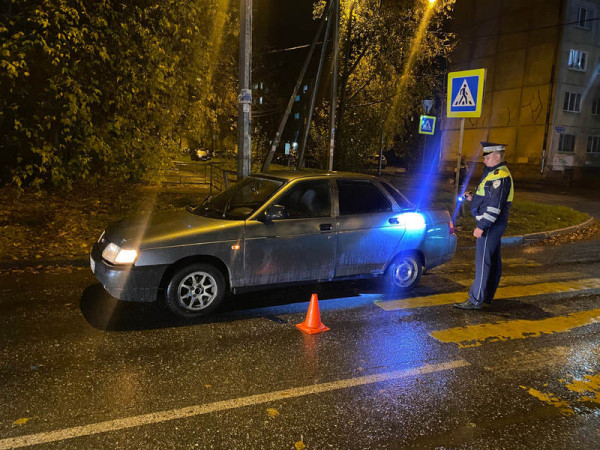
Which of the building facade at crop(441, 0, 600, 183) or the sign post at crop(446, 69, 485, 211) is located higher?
the building facade at crop(441, 0, 600, 183)

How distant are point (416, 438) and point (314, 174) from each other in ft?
11.5

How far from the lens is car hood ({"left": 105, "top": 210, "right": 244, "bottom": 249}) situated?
4.82m

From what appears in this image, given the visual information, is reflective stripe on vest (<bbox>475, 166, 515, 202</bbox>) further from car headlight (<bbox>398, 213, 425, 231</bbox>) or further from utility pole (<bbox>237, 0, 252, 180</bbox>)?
utility pole (<bbox>237, 0, 252, 180</bbox>)

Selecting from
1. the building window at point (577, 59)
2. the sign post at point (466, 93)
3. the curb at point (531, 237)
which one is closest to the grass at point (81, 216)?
the curb at point (531, 237)

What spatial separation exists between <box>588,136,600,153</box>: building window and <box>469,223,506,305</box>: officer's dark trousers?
38592 mm

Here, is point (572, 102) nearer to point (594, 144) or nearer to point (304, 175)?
point (594, 144)

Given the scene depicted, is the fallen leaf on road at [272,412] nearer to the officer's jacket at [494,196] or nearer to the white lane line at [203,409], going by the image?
the white lane line at [203,409]

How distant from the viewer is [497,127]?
1567 inches

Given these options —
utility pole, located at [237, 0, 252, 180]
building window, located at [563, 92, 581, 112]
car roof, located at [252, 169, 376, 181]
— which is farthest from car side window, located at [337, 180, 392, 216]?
building window, located at [563, 92, 581, 112]

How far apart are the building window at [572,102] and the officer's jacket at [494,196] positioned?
36111 mm

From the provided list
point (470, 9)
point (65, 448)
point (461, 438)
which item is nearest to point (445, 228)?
point (461, 438)

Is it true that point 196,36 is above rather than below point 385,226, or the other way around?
above

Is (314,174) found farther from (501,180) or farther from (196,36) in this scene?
(196,36)

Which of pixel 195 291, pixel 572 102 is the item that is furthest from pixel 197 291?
pixel 572 102
